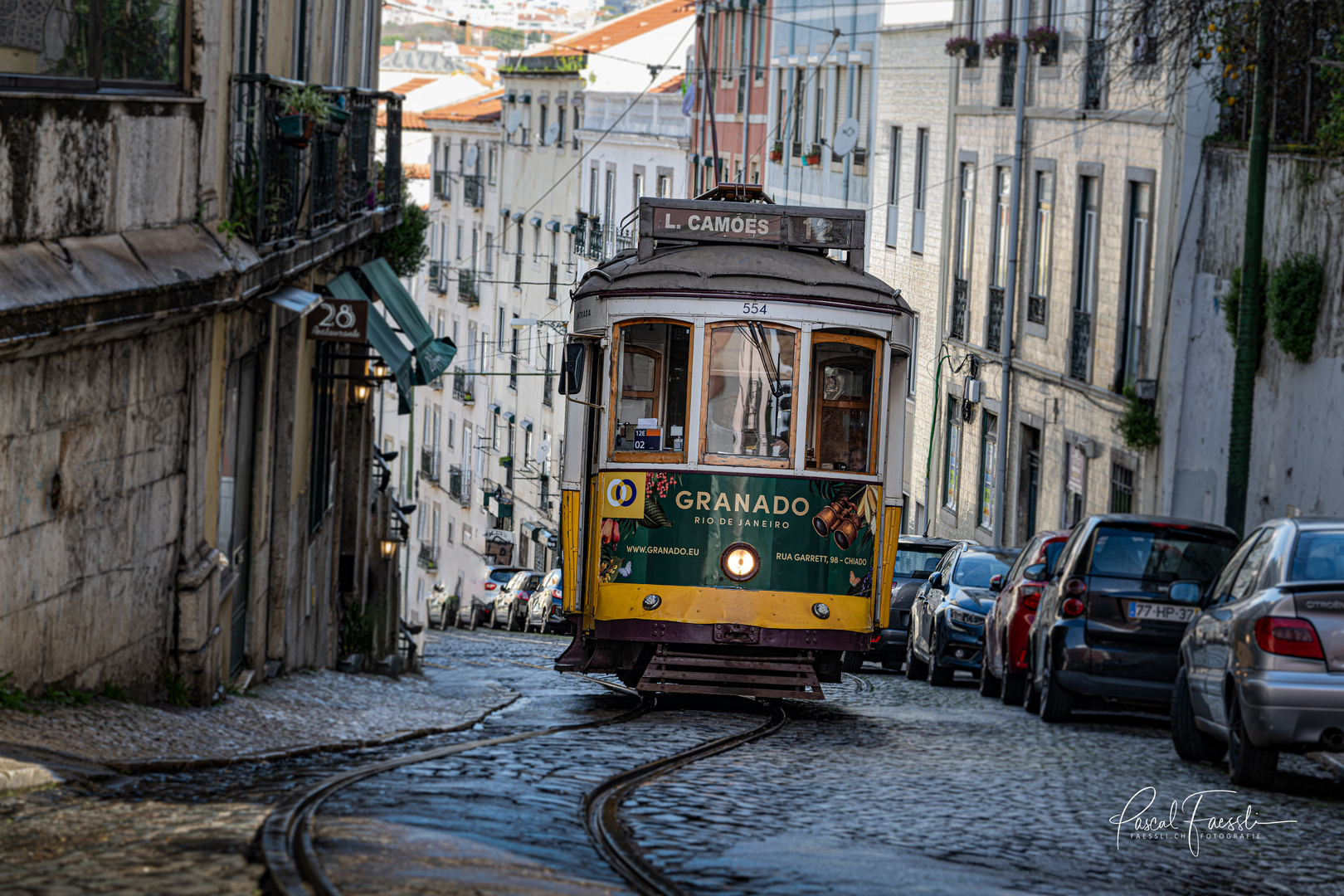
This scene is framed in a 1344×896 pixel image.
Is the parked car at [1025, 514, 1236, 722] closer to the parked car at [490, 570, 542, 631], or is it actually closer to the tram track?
the tram track

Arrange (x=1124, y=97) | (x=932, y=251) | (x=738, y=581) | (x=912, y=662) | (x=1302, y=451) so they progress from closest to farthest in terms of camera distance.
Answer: (x=738, y=581), (x=1302, y=451), (x=912, y=662), (x=1124, y=97), (x=932, y=251)

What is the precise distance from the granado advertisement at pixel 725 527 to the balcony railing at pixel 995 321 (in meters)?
19.3

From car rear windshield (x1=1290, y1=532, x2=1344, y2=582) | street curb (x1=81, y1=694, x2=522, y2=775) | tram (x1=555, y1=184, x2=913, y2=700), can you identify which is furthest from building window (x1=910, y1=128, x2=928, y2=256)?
car rear windshield (x1=1290, y1=532, x2=1344, y2=582)

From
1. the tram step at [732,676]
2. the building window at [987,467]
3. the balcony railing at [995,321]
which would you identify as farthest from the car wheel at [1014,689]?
the balcony railing at [995,321]

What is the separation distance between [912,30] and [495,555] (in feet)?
86.3

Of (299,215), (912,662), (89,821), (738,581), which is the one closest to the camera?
(89,821)

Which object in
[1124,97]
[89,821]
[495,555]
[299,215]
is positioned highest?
[1124,97]

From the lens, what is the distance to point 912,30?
39625 mm

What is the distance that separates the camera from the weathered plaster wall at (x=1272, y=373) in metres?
19.4

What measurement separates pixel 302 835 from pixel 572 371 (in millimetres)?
7027

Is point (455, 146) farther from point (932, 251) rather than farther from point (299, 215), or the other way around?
point (299, 215)

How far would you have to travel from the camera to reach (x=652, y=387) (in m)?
14.6

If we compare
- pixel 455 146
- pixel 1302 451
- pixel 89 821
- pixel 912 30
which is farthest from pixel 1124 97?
pixel 455 146

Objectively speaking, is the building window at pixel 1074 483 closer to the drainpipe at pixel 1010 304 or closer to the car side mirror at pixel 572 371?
the drainpipe at pixel 1010 304
